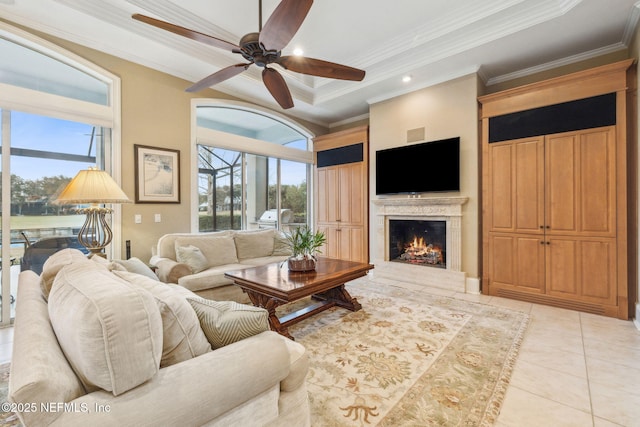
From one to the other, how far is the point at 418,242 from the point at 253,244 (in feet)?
8.74

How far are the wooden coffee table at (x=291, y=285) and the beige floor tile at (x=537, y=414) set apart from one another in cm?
152

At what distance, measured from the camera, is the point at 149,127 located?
374cm

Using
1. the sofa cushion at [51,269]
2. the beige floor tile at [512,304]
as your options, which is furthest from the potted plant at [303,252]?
the beige floor tile at [512,304]

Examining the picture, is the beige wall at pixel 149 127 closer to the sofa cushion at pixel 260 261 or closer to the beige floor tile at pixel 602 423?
the sofa cushion at pixel 260 261

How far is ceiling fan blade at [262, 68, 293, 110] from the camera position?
2641 mm

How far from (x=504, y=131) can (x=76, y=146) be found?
534 cm

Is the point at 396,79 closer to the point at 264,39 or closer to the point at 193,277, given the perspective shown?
the point at 264,39

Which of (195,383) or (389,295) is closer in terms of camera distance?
(195,383)

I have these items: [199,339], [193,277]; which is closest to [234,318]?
[199,339]

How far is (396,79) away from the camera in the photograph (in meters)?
4.23

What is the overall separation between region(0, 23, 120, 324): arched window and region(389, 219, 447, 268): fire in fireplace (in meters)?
4.03


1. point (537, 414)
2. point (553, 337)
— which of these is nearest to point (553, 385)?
point (537, 414)

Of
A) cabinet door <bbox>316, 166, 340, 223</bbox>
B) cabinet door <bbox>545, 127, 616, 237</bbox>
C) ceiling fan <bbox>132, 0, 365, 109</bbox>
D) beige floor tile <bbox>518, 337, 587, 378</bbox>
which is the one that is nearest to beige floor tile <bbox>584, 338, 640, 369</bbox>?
beige floor tile <bbox>518, 337, 587, 378</bbox>

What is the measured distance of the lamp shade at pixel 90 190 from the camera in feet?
8.07
